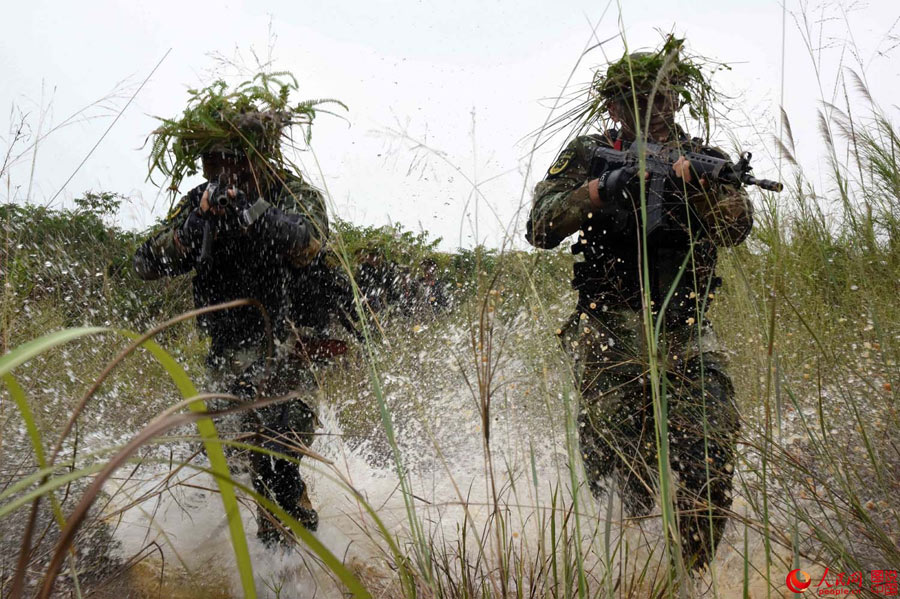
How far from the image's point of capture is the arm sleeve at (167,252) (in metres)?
2.81

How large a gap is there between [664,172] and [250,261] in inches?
64.5

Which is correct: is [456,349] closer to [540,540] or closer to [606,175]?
[606,175]

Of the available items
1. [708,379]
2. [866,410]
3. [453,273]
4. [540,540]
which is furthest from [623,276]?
[453,273]

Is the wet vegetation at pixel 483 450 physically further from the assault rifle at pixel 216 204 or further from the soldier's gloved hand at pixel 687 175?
the assault rifle at pixel 216 204

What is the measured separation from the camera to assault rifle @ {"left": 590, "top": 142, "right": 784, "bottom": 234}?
2.24 meters

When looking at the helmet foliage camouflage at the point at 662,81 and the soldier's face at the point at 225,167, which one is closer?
the helmet foliage camouflage at the point at 662,81

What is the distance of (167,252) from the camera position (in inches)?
111

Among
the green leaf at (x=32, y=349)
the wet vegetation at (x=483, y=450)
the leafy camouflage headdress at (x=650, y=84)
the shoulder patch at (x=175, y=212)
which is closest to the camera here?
the green leaf at (x=32, y=349)

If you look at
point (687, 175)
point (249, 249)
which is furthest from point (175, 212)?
point (687, 175)

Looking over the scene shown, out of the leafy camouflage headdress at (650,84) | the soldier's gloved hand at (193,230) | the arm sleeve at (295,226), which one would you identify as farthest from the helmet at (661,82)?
the soldier's gloved hand at (193,230)

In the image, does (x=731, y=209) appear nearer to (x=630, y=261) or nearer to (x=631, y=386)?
(x=630, y=261)

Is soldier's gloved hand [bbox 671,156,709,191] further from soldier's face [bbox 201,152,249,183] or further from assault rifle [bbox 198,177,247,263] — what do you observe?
soldier's face [bbox 201,152,249,183]

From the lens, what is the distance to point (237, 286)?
2.83 meters

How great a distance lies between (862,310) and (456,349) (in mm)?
1819
